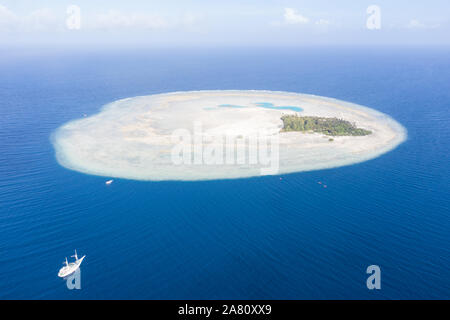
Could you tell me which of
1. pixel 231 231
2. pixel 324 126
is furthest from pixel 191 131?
pixel 231 231

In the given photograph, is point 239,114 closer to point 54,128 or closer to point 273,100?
point 273,100

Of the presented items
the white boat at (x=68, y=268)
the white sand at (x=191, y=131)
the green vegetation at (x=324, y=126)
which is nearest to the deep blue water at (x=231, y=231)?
the white boat at (x=68, y=268)

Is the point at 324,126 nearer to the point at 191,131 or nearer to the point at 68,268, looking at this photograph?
the point at 191,131

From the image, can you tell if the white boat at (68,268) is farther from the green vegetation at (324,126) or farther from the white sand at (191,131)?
the green vegetation at (324,126)

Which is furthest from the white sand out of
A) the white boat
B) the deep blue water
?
the white boat

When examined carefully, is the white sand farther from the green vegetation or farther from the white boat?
the white boat

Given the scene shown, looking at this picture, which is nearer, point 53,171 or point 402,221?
point 402,221

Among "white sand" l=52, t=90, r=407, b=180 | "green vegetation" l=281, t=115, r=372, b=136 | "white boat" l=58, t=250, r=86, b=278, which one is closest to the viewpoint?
"white boat" l=58, t=250, r=86, b=278

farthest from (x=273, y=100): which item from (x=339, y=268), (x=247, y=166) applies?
(x=339, y=268)
